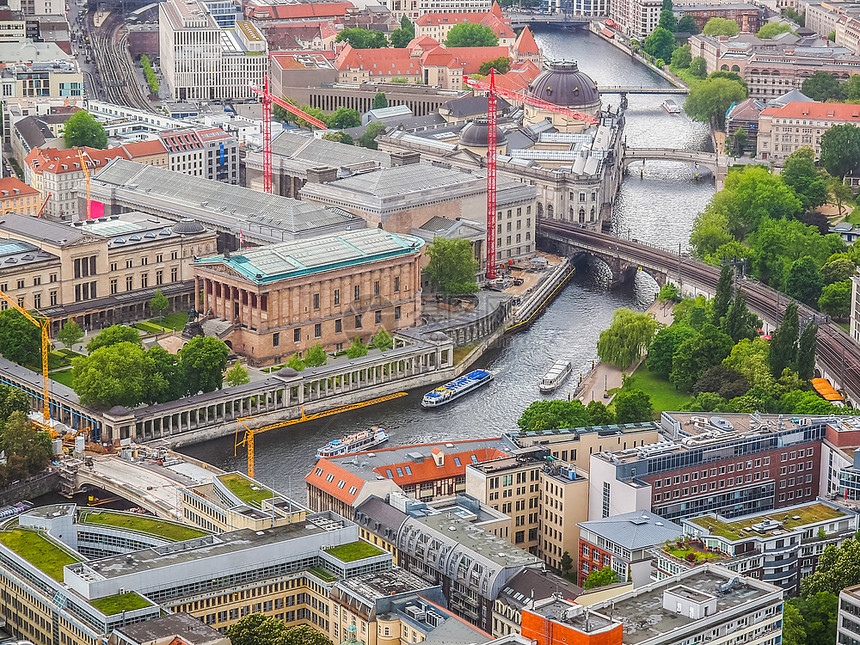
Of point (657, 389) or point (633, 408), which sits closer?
point (633, 408)

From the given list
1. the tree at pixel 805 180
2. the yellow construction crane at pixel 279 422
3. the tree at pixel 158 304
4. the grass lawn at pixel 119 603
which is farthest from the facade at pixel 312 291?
the grass lawn at pixel 119 603

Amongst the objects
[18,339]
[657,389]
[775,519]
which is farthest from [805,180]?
[775,519]

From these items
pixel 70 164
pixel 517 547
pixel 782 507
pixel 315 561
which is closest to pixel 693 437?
pixel 782 507

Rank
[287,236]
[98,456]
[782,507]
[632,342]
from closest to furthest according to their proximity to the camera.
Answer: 1. [782,507]
2. [98,456]
3. [632,342]
4. [287,236]

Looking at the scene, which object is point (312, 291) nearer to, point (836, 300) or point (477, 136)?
point (836, 300)

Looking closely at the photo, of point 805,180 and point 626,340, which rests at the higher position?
point 805,180

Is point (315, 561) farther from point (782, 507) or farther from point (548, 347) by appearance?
point (548, 347)

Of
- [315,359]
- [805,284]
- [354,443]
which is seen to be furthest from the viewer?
[805,284]
